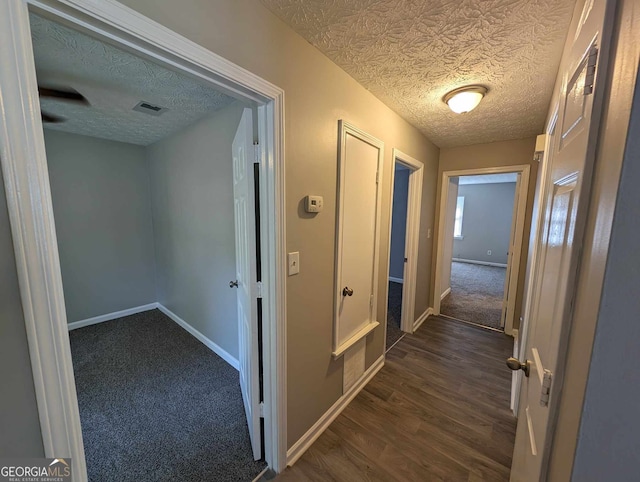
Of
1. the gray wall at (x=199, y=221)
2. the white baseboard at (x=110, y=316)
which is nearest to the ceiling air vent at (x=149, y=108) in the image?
the gray wall at (x=199, y=221)

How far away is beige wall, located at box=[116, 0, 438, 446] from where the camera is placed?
0.96 meters

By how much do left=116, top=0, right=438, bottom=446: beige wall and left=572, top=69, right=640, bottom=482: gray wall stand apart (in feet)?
3.72

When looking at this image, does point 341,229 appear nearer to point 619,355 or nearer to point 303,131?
point 303,131

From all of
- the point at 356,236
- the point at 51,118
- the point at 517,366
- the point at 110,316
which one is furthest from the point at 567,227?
the point at 110,316

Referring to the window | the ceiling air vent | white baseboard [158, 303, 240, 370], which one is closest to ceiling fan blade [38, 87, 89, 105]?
the ceiling air vent

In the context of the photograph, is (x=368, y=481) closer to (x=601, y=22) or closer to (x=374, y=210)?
(x=374, y=210)

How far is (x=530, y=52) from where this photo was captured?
1.34 m

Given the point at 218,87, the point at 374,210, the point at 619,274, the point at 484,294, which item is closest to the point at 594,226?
the point at 619,274

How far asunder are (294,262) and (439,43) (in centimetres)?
141

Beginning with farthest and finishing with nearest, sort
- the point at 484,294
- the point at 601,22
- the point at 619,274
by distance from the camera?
the point at 484,294
the point at 601,22
the point at 619,274

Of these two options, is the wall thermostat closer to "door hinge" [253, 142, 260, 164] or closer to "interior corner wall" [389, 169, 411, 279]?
"door hinge" [253, 142, 260, 164]

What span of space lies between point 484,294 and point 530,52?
13.9ft

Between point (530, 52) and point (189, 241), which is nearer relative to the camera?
point (530, 52)

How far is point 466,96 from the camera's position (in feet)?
5.69
